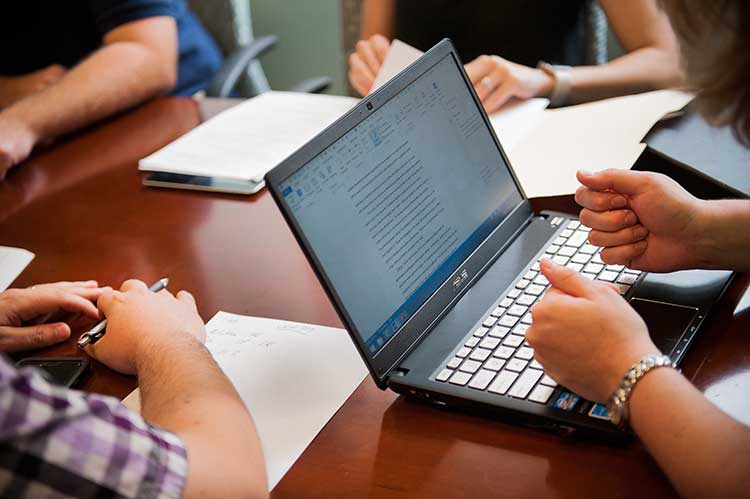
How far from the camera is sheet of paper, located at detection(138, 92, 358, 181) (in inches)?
55.1

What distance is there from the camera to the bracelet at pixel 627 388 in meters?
0.74

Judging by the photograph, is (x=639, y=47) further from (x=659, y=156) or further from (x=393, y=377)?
(x=393, y=377)

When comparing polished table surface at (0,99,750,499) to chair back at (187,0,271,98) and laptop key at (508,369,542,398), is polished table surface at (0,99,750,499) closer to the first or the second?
laptop key at (508,369,542,398)

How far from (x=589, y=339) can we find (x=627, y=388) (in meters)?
0.06

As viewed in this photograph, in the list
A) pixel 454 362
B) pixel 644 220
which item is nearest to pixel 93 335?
pixel 454 362

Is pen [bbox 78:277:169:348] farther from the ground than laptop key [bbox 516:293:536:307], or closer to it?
farther from the ground

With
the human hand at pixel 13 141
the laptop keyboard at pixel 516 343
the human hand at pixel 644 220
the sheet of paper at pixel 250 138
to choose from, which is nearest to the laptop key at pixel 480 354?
the laptop keyboard at pixel 516 343

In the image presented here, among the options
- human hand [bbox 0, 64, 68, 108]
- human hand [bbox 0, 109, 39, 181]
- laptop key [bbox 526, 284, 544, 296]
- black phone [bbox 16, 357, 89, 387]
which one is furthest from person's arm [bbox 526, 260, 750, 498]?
human hand [bbox 0, 64, 68, 108]

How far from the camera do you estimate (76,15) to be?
2.10 meters

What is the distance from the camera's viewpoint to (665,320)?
35.2 inches

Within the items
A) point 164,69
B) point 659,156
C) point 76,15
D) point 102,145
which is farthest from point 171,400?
point 76,15

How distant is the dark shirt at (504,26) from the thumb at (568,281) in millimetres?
1118

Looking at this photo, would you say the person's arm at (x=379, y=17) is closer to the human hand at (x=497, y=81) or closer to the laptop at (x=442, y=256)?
the human hand at (x=497, y=81)

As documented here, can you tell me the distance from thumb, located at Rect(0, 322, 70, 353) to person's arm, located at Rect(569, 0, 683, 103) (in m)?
0.99
